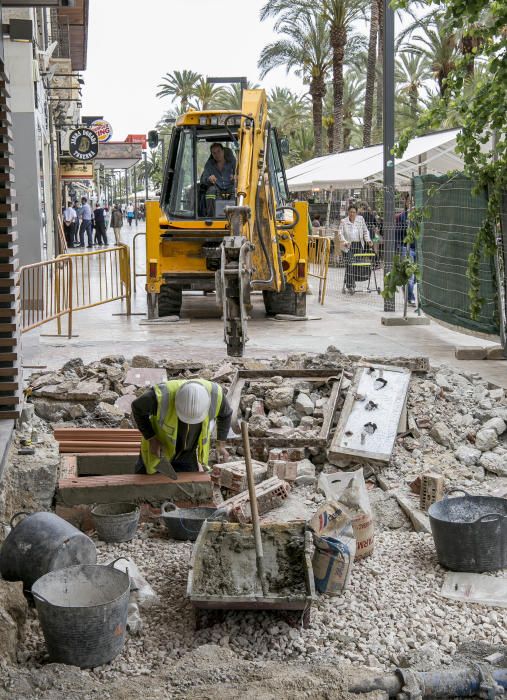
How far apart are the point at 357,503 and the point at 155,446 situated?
1550mm

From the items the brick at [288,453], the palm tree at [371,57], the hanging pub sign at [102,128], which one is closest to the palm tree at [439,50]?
the palm tree at [371,57]

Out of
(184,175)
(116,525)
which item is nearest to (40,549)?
(116,525)

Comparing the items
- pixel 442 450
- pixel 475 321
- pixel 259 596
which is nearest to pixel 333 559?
pixel 259 596

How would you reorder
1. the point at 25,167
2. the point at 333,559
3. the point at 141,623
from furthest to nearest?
the point at 25,167, the point at 333,559, the point at 141,623

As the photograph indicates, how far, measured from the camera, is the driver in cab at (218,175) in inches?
604

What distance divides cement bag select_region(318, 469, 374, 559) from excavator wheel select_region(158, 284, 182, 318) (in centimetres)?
876

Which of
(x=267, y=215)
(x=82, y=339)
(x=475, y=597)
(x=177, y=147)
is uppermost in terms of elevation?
(x=177, y=147)

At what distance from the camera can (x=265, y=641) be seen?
16.6 feet

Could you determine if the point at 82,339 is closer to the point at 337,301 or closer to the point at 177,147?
the point at 177,147

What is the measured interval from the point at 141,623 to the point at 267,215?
9.14m

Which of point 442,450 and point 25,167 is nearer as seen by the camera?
point 442,450

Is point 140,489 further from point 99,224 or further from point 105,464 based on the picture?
point 99,224

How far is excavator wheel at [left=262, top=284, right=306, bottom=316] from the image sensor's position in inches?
625

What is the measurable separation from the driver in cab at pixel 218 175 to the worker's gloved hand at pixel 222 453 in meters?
7.54
